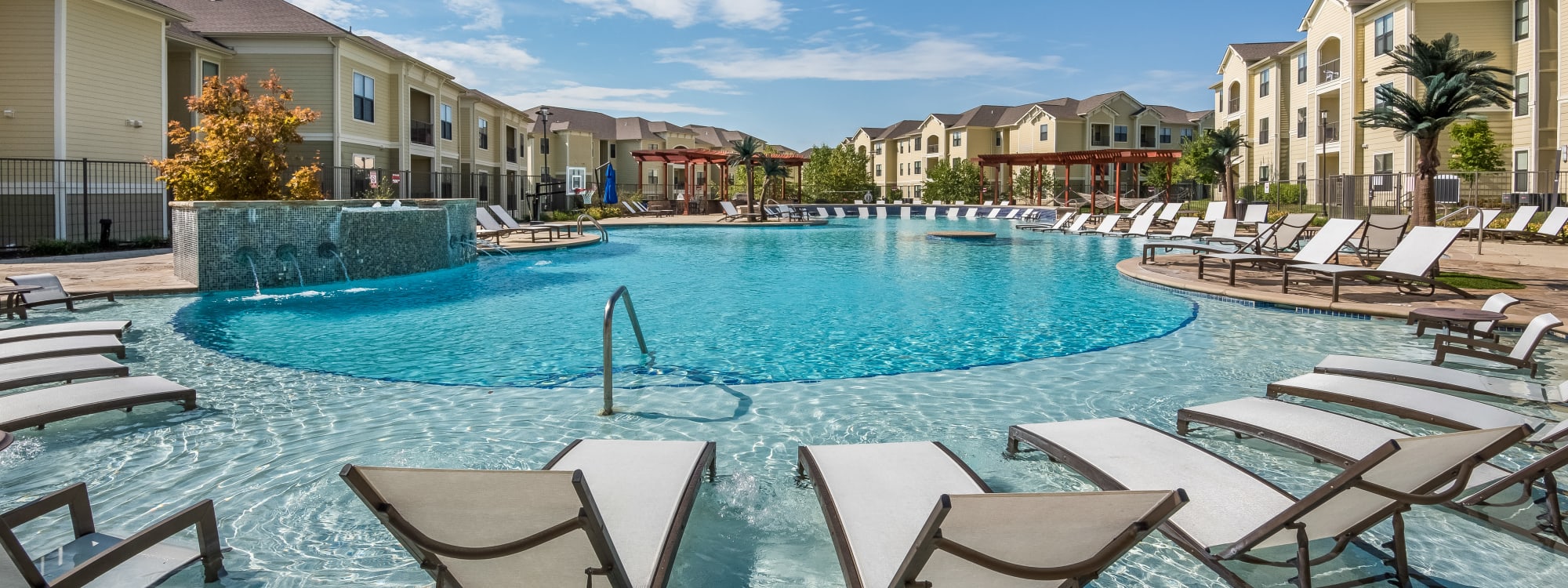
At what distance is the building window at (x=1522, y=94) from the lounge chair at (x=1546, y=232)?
10.3m

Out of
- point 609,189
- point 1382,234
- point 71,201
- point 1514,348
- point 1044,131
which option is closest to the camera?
point 1514,348

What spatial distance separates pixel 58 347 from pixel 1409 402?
29.9ft

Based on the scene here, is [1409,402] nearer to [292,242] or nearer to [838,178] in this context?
[292,242]

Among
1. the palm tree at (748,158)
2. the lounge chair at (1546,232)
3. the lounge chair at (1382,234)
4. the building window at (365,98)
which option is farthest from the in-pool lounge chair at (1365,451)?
the palm tree at (748,158)

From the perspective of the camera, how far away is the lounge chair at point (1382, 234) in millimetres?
12945

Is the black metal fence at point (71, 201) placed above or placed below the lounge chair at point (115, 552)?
above

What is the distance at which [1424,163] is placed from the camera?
46.9 ft

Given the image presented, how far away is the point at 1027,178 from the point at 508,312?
5262 cm

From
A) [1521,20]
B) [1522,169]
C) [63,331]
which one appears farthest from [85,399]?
[1521,20]

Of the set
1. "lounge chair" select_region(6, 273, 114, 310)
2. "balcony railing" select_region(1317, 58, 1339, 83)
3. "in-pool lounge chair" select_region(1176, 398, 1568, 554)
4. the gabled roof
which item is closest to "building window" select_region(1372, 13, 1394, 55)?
"balcony railing" select_region(1317, 58, 1339, 83)

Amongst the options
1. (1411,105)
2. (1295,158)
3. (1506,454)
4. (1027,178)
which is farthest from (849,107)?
(1506,454)

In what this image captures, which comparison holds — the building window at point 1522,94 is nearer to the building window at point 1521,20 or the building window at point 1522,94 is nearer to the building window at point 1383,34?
the building window at point 1521,20

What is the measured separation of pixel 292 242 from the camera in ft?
42.2

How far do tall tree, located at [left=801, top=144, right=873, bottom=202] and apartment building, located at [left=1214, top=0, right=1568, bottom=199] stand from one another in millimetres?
24211
